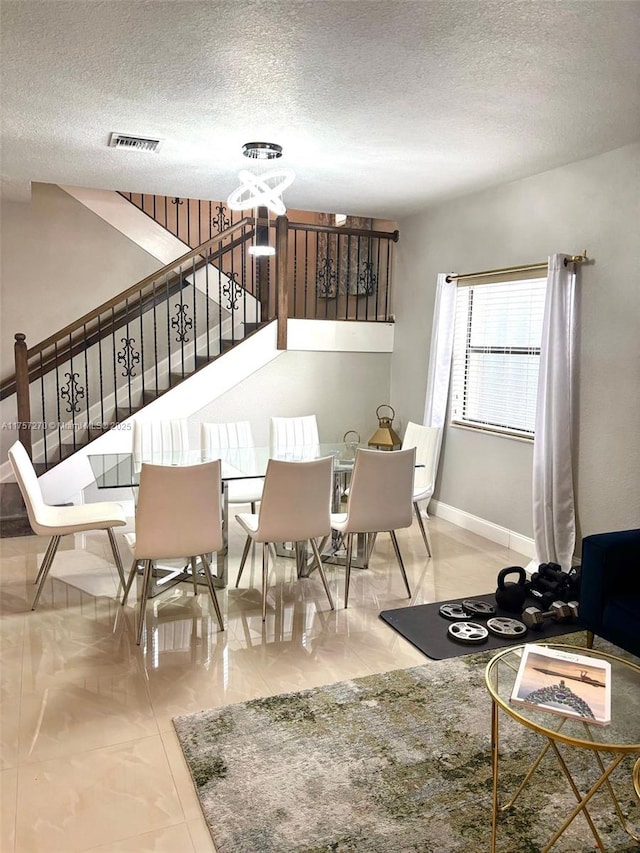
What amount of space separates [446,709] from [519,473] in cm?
242

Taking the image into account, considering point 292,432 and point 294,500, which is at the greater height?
point 292,432

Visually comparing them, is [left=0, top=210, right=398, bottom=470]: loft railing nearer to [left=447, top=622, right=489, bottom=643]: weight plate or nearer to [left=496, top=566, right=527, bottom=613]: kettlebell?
[left=496, top=566, right=527, bottom=613]: kettlebell

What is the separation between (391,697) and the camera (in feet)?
9.04

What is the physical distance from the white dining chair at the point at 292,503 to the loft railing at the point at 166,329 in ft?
8.39

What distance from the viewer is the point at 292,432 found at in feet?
16.6

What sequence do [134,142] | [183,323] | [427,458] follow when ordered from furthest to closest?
[183,323], [427,458], [134,142]

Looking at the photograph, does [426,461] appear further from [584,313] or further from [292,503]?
[292,503]

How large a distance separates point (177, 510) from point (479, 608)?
181cm

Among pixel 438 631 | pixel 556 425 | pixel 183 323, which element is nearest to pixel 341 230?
pixel 183 323

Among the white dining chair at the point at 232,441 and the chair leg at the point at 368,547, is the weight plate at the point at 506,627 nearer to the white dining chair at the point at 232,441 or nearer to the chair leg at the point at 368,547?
the chair leg at the point at 368,547

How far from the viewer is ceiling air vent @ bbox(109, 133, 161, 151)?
3.78 metres

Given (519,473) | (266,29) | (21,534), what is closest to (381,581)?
(519,473)

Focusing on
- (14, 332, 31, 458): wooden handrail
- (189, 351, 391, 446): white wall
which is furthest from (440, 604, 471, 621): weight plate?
(14, 332, 31, 458): wooden handrail

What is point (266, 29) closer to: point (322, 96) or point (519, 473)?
point (322, 96)
